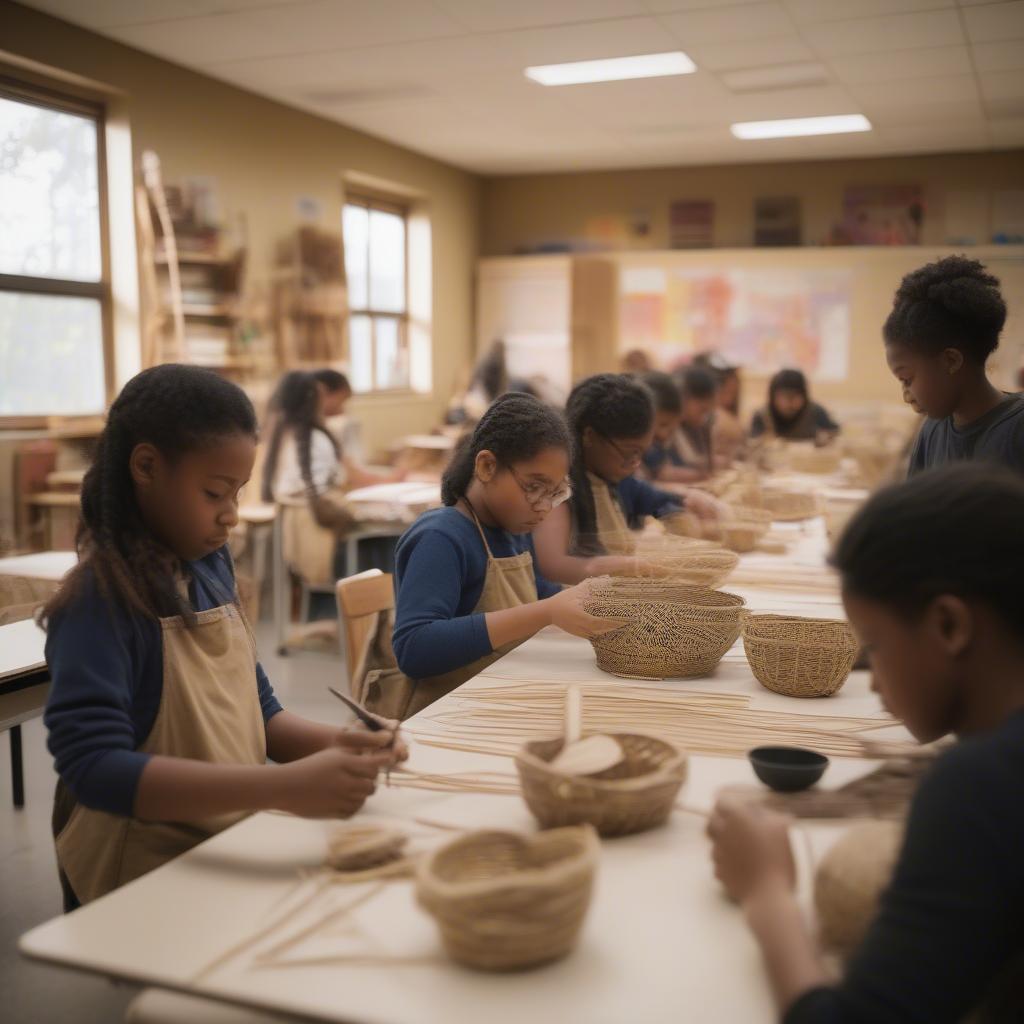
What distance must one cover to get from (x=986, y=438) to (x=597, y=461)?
0.96m

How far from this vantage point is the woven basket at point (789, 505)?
3.90 meters

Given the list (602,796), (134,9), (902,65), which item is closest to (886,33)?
(902,65)

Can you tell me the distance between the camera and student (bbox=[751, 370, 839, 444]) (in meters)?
6.04

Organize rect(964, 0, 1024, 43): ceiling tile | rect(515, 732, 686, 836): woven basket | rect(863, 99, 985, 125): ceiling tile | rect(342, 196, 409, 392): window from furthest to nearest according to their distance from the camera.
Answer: rect(342, 196, 409, 392): window, rect(863, 99, 985, 125): ceiling tile, rect(964, 0, 1024, 43): ceiling tile, rect(515, 732, 686, 836): woven basket

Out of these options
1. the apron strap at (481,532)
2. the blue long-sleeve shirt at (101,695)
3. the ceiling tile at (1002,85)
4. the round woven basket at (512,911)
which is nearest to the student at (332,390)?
the apron strap at (481,532)

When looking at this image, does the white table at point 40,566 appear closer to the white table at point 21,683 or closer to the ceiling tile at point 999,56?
the white table at point 21,683

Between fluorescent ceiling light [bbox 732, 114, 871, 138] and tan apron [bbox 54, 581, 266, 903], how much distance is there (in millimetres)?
7287

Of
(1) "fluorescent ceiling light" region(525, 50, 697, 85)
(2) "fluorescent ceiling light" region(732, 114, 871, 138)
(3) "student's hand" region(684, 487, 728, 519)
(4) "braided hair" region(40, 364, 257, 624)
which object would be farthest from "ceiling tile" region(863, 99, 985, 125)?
(4) "braided hair" region(40, 364, 257, 624)

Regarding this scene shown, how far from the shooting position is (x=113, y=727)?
1.24m

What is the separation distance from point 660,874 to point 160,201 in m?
5.66

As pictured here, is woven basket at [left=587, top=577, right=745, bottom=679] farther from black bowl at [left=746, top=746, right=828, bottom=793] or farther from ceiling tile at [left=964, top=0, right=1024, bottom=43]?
ceiling tile at [left=964, top=0, right=1024, bottom=43]

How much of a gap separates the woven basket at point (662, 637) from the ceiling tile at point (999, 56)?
17.1 feet

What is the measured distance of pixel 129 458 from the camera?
139cm

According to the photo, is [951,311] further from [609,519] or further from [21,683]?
[21,683]
